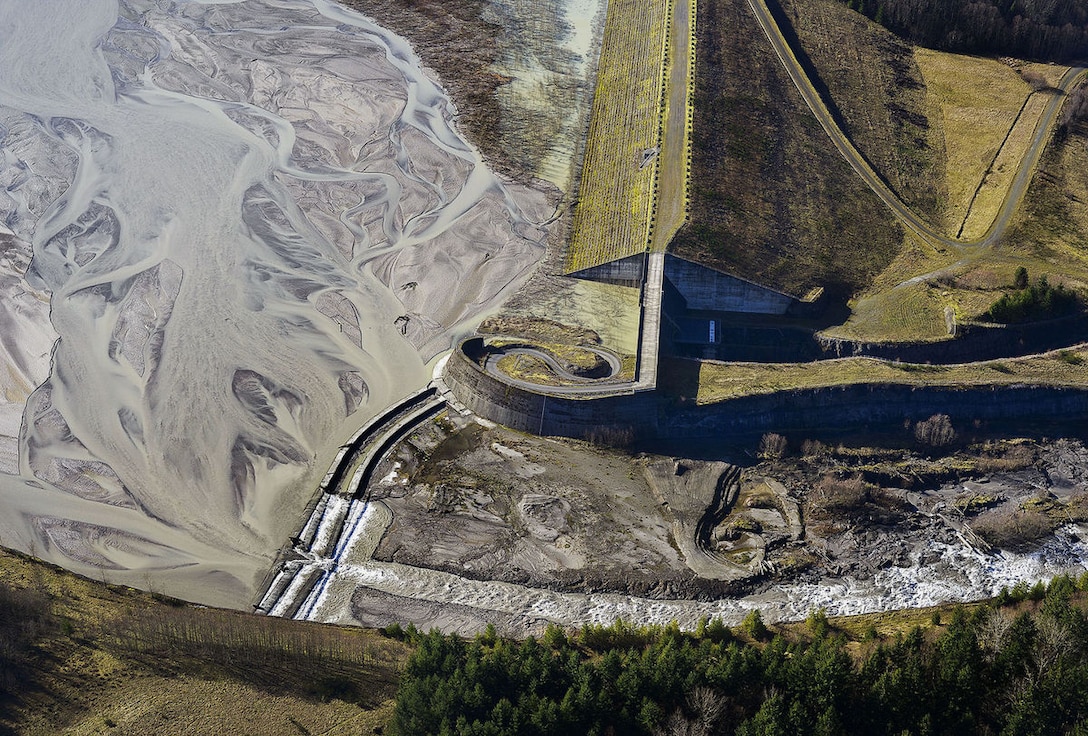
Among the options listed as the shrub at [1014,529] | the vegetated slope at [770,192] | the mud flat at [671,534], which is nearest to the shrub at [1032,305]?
the vegetated slope at [770,192]

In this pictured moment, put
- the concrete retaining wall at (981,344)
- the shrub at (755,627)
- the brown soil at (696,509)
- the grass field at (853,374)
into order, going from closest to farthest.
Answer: the shrub at (755,627) < the brown soil at (696,509) < the grass field at (853,374) < the concrete retaining wall at (981,344)

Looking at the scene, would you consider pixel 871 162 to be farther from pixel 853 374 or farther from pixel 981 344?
pixel 853 374

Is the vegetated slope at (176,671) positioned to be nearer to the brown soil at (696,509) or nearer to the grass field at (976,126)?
the brown soil at (696,509)

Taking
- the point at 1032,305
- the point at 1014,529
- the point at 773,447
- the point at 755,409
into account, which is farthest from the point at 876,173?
the point at 1014,529

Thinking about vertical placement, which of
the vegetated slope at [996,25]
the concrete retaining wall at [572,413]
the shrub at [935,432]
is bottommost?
the concrete retaining wall at [572,413]

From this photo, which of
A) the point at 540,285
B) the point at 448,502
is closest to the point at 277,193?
the point at 540,285
